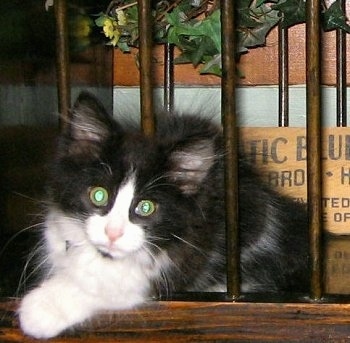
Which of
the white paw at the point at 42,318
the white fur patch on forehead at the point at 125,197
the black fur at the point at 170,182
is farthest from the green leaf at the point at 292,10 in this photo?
the white paw at the point at 42,318

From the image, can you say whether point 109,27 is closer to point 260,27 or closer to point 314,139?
point 260,27

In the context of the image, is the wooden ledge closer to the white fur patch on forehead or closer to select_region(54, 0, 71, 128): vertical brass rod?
the white fur patch on forehead

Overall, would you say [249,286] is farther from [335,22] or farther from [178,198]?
[335,22]

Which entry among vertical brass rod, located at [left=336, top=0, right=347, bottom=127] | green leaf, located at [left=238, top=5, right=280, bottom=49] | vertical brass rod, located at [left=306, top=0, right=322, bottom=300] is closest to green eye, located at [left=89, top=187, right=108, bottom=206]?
vertical brass rod, located at [left=306, top=0, right=322, bottom=300]

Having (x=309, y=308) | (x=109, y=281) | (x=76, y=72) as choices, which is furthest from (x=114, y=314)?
Answer: (x=76, y=72)

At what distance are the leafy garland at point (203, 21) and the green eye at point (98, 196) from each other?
0.62 meters

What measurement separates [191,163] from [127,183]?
0.10 m

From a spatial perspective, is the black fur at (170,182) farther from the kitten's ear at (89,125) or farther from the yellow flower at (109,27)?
the yellow flower at (109,27)

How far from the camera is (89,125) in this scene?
42.4 inches

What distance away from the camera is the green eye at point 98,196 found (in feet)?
3.35

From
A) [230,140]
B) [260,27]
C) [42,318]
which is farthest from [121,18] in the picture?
[42,318]

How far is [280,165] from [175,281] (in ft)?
1.88

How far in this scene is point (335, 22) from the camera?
1579 mm

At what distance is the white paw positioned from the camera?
994 millimetres
